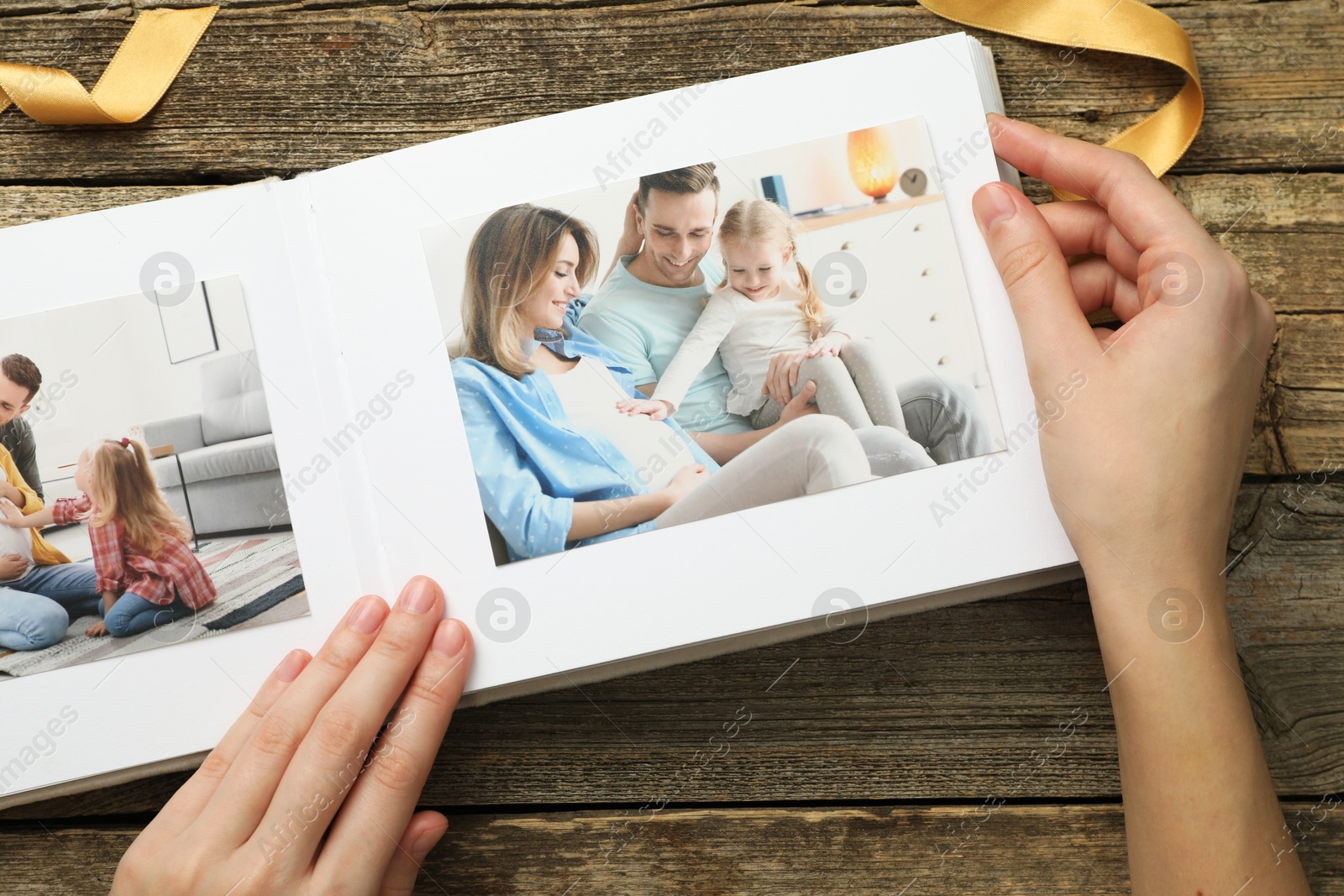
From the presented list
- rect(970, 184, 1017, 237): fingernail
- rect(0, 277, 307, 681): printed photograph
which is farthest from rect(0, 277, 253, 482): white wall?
rect(970, 184, 1017, 237): fingernail

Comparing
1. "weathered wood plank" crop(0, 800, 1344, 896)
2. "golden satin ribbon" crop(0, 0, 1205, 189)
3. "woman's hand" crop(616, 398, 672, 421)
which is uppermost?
"golden satin ribbon" crop(0, 0, 1205, 189)

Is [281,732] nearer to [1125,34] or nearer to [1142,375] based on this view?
[1142,375]

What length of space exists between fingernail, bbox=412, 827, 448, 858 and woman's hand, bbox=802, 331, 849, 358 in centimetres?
48

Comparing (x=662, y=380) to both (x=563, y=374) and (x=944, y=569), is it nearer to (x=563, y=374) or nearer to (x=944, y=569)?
(x=563, y=374)

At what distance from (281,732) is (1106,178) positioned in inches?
28.8

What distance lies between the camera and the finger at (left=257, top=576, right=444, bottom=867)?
57 centimetres

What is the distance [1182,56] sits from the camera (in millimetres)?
676

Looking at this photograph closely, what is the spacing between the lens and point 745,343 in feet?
2.02

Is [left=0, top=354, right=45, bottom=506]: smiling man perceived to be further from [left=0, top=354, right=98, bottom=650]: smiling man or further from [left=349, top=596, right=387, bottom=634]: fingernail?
[left=349, top=596, right=387, bottom=634]: fingernail

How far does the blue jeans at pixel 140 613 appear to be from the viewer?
2.03ft

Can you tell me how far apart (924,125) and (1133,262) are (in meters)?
0.19

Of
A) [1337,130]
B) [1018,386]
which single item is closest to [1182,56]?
[1337,130]

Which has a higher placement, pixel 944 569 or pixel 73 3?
pixel 73 3

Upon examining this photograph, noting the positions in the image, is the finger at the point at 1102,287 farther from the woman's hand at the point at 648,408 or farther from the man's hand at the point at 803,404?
the woman's hand at the point at 648,408
